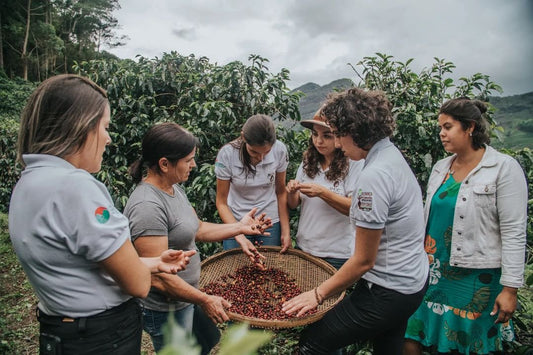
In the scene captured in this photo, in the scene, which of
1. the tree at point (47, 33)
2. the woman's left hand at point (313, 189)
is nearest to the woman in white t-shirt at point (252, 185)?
the woman's left hand at point (313, 189)

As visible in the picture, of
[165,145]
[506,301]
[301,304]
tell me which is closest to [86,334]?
[165,145]

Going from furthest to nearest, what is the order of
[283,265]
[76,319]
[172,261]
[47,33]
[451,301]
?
[47,33]
[283,265]
[451,301]
[172,261]
[76,319]

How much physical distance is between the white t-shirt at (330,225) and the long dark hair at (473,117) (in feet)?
2.34

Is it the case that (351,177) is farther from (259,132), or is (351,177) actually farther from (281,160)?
(259,132)

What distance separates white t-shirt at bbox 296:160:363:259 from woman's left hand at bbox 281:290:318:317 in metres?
0.76

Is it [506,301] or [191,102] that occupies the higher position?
[191,102]

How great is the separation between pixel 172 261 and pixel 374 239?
966 mm

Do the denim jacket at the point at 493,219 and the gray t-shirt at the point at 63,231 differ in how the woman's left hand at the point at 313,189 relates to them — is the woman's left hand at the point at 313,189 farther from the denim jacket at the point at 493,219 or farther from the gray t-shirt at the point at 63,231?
the gray t-shirt at the point at 63,231

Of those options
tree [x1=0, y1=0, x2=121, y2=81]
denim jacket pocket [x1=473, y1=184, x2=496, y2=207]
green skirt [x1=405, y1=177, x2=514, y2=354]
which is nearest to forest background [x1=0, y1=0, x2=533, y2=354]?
green skirt [x1=405, y1=177, x2=514, y2=354]

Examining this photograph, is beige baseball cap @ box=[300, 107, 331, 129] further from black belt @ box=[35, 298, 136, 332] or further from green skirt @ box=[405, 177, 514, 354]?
black belt @ box=[35, 298, 136, 332]

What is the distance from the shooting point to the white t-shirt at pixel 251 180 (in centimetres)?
288

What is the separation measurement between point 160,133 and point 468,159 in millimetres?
1974

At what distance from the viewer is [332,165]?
262 cm

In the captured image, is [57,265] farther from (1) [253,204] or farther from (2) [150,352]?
(2) [150,352]
